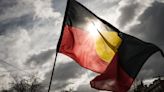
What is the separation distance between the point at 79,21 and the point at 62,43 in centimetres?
76

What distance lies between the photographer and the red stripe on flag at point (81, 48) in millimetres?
8000

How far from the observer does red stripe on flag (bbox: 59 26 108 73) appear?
8.00 metres

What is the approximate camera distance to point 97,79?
7469 millimetres

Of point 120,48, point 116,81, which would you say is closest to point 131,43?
point 120,48

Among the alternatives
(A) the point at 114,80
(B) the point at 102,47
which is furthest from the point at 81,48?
(A) the point at 114,80

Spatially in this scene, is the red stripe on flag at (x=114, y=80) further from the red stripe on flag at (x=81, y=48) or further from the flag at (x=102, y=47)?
the red stripe on flag at (x=81, y=48)

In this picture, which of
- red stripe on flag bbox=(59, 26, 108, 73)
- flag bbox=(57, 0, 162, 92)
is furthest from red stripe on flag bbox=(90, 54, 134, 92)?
red stripe on flag bbox=(59, 26, 108, 73)

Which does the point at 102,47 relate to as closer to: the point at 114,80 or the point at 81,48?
the point at 81,48

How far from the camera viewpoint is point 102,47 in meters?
8.22

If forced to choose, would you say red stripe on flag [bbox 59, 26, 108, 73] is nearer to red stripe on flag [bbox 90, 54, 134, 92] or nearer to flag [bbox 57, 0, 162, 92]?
flag [bbox 57, 0, 162, 92]

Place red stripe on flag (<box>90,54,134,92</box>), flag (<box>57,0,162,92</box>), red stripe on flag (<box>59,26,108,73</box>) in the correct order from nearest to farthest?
red stripe on flag (<box>90,54,134,92</box>) < flag (<box>57,0,162,92</box>) < red stripe on flag (<box>59,26,108,73</box>)

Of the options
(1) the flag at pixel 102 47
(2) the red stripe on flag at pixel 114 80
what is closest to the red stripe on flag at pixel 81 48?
(1) the flag at pixel 102 47

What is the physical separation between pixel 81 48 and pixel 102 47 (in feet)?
1.75

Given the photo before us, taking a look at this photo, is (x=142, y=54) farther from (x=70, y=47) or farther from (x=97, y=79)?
(x=70, y=47)
